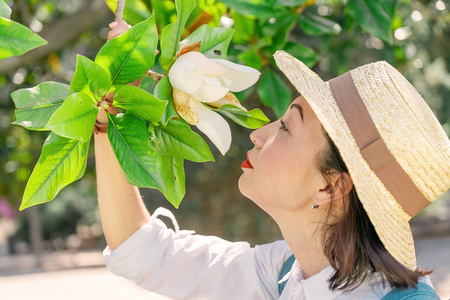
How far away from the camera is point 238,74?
3.02 ft

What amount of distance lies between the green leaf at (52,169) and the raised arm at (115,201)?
39 centimetres

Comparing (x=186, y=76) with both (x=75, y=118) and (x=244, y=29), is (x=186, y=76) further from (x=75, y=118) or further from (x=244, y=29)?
(x=244, y=29)

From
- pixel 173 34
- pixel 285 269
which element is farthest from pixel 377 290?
pixel 173 34

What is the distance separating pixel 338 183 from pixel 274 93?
385mm

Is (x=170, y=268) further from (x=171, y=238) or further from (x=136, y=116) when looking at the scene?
(x=136, y=116)

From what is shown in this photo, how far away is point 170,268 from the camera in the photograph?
135 centimetres

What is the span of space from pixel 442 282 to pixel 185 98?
311 inches

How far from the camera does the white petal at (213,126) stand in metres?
0.90

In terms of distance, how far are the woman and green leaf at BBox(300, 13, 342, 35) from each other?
27cm

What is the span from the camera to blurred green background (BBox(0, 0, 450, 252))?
132 cm

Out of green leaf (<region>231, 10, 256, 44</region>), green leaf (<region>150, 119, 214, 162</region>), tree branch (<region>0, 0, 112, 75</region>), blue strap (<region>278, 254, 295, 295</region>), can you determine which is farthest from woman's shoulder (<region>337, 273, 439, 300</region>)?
tree branch (<region>0, 0, 112, 75</region>)

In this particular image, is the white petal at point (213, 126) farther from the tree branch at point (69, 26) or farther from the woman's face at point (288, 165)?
the tree branch at point (69, 26)

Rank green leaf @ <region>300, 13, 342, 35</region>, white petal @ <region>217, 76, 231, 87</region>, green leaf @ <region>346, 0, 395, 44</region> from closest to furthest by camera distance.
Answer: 1. white petal @ <region>217, 76, 231, 87</region>
2. green leaf @ <region>346, 0, 395, 44</region>
3. green leaf @ <region>300, 13, 342, 35</region>

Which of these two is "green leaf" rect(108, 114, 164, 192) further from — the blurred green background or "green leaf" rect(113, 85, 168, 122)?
the blurred green background
